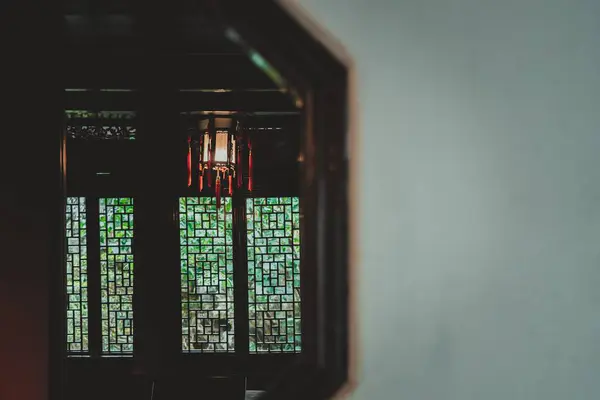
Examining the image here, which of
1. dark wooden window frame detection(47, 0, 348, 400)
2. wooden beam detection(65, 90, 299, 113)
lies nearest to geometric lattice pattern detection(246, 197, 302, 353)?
wooden beam detection(65, 90, 299, 113)

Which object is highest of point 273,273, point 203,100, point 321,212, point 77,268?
point 203,100

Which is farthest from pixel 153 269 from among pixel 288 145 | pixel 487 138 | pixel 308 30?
pixel 288 145

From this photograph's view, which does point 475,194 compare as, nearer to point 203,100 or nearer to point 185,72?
point 185,72

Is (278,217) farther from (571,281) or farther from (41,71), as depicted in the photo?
(571,281)

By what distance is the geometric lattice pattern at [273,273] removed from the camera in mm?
7992

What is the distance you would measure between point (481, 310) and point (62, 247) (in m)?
3.42

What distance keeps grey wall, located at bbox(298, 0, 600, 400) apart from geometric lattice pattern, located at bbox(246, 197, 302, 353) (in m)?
6.89

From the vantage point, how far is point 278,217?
8.03 metres

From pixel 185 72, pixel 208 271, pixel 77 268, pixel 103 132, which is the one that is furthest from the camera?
pixel 208 271

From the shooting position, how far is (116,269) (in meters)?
8.02

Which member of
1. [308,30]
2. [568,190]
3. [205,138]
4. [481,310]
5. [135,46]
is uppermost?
[135,46]

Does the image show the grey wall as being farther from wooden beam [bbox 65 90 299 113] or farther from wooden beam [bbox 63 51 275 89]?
wooden beam [bbox 65 90 299 113]

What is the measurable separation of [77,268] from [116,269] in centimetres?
49

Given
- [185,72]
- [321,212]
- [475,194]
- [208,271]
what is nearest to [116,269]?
[208,271]
